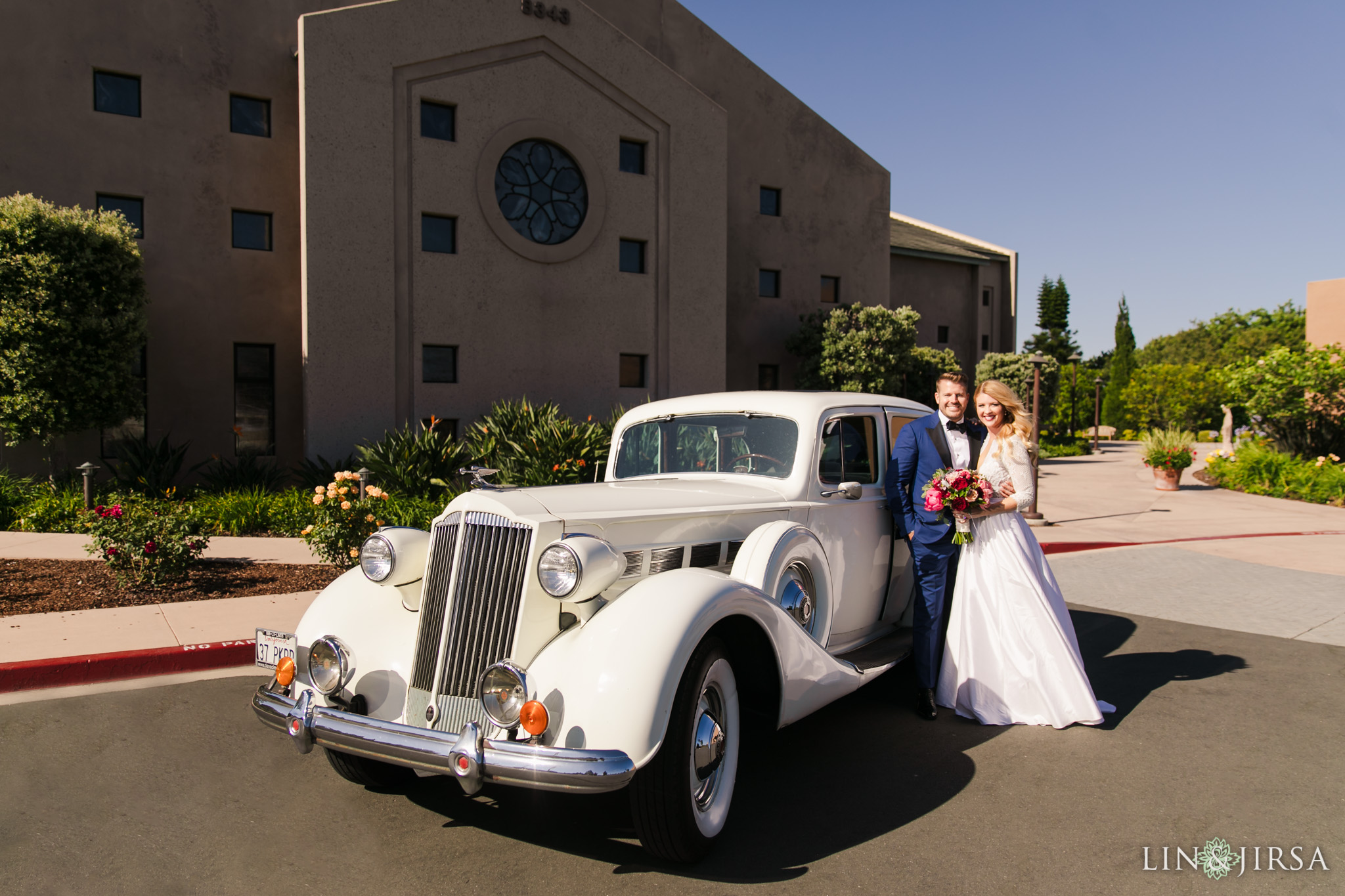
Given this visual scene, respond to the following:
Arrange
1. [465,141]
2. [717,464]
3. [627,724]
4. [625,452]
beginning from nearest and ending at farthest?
A: [627,724]
[717,464]
[625,452]
[465,141]

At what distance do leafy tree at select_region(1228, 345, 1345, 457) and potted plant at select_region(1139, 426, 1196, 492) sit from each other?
6.61 ft

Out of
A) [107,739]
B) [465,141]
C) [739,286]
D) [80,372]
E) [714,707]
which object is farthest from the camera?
[739,286]

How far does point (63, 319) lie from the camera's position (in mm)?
11664

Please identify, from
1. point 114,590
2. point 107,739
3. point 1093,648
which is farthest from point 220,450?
point 1093,648

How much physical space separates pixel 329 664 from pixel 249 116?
1502 centimetres

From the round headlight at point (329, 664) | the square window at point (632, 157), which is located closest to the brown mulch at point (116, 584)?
the round headlight at point (329, 664)

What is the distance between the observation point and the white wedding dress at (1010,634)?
4.67m

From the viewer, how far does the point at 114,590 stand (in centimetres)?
725

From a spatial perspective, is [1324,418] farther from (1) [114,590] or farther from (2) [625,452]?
(1) [114,590]

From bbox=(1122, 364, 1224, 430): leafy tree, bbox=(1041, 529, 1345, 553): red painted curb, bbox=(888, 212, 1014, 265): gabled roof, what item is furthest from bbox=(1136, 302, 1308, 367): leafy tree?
bbox=(1041, 529, 1345, 553): red painted curb

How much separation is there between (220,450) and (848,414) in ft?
43.7

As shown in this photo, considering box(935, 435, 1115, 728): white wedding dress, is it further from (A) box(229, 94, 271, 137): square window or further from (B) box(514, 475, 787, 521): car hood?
(A) box(229, 94, 271, 137): square window

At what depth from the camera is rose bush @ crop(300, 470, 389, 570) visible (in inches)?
320

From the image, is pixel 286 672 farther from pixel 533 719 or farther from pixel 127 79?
pixel 127 79
